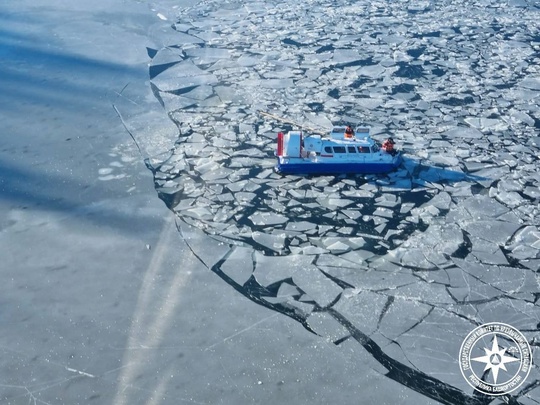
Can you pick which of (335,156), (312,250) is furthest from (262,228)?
(335,156)

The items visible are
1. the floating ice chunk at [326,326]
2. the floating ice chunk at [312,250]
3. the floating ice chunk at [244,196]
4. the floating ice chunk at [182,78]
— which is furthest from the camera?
the floating ice chunk at [182,78]

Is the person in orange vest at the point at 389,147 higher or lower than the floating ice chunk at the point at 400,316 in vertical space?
higher

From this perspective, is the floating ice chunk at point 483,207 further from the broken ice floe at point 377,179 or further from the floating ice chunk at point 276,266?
the floating ice chunk at point 276,266

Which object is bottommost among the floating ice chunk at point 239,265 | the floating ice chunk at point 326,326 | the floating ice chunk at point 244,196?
the floating ice chunk at point 239,265

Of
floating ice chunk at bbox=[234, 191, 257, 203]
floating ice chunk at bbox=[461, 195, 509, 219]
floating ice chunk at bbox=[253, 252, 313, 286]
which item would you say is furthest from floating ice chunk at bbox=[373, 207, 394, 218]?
floating ice chunk at bbox=[234, 191, 257, 203]

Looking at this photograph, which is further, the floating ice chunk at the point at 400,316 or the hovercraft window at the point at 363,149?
the hovercraft window at the point at 363,149

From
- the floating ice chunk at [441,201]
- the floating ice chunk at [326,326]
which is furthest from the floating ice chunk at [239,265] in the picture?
the floating ice chunk at [441,201]

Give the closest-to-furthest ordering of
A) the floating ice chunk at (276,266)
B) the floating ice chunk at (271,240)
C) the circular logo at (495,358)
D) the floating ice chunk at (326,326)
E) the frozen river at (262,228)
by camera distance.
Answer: the circular logo at (495,358) → the frozen river at (262,228) → the floating ice chunk at (326,326) → the floating ice chunk at (276,266) → the floating ice chunk at (271,240)

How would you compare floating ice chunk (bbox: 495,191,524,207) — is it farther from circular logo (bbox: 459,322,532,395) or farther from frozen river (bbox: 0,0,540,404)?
circular logo (bbox: 459,322,532,395)
